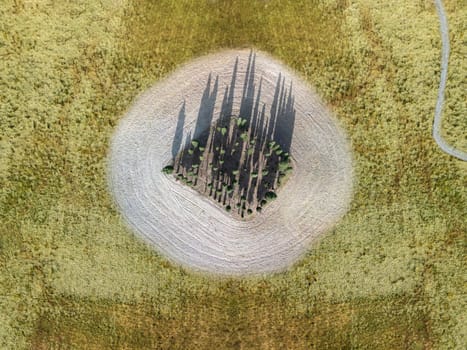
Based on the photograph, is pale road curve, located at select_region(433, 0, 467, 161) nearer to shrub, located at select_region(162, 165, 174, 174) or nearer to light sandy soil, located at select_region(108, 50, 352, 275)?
light sandy soil, located at select_region(108, 50, 352, 275)

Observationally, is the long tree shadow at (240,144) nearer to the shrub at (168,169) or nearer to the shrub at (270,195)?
the shrub at (270,195)

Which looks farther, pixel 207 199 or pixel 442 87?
pixel 207 199

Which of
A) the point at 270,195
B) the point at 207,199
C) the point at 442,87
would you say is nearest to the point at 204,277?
the point at 207,199

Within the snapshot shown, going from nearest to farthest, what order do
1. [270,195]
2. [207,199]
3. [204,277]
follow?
[270,195], [207,199], [204,277]

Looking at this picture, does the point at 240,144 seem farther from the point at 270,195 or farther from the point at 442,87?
the point at 442,87

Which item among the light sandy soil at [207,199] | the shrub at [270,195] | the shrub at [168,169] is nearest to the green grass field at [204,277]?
the light sandy soil at [207,199]

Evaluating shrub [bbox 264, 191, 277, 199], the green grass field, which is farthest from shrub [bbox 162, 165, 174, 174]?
shrub [bbox 264, 191, 277, 199]

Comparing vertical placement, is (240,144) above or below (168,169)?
above

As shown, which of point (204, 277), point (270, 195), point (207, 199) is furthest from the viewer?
point (204, 277)
